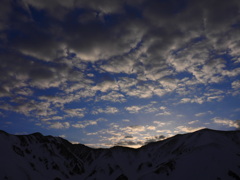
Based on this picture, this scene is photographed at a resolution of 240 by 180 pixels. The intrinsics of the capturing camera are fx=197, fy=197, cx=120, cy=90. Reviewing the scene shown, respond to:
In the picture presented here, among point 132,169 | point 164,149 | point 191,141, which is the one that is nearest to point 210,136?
point 191,141

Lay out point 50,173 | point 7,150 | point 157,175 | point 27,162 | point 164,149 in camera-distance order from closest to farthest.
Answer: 1. point 157,175
2. point 7,150
3. point 27,162
4. point 50,173
5. point 164,149

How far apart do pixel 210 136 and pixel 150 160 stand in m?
65.8

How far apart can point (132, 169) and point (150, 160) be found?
68.2 feet

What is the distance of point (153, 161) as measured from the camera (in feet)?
596

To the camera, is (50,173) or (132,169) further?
(132,169)

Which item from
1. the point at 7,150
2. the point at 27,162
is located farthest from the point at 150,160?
the point at 7,150

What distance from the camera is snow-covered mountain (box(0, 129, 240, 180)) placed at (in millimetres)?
113500

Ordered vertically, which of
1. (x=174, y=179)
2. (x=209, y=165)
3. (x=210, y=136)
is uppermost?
(x=210, y=136)

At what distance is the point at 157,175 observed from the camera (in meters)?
123

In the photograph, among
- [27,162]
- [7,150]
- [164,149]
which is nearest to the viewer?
[7,150]

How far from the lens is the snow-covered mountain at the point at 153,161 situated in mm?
113500

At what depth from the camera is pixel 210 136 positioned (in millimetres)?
146500

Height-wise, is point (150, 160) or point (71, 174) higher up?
point (150, 160)

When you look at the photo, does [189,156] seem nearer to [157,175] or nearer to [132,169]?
[157,175]
